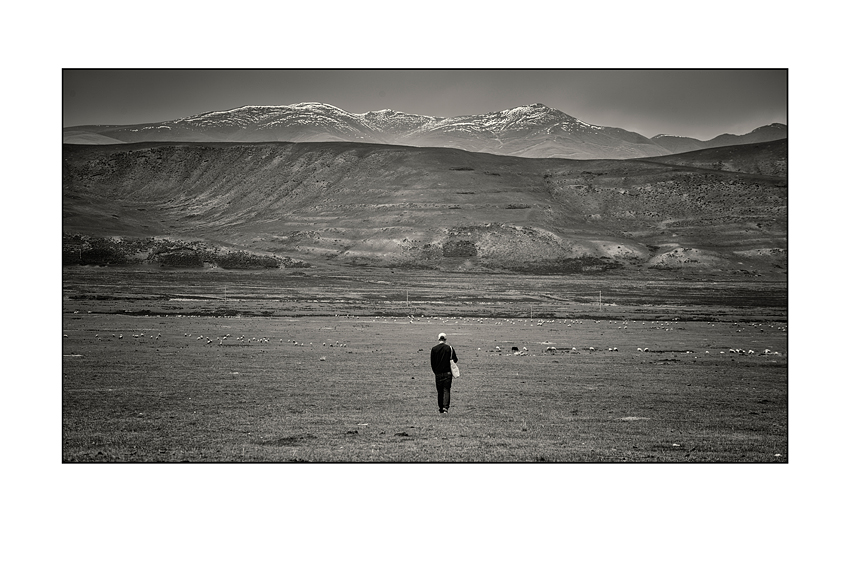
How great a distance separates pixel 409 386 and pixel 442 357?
7917 mm

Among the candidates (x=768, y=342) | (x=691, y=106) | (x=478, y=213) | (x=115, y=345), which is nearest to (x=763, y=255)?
(x=478, y=213)

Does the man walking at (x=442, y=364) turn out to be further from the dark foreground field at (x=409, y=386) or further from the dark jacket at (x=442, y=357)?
the dark foreground field at (x=409, y=386)

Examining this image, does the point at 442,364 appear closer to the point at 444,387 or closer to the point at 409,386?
the point at 444,387

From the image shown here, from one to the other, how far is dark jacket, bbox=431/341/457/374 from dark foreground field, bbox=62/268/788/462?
1549 mm

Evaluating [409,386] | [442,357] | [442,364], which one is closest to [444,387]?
[442,364]

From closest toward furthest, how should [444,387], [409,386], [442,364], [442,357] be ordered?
[442,357]
[442,364]
[444,387]
[409,386]

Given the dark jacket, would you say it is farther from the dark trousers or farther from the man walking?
the dark trousers

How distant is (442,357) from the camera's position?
19.9 m

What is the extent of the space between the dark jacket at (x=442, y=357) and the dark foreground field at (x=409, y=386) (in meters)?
1.55

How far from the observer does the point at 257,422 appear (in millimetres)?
20953

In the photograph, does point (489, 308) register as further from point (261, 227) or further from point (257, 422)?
point (261, 227)

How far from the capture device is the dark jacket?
19688 millimetres

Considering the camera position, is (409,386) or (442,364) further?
(409,386)

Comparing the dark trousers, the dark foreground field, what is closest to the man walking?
the dark trousers
